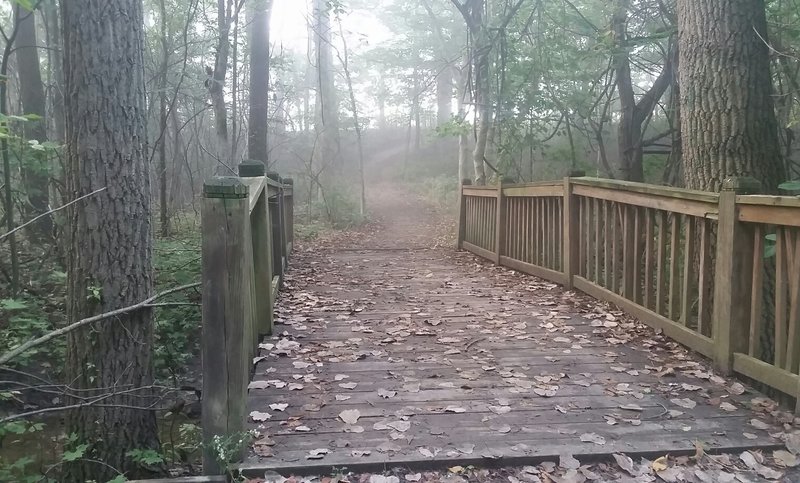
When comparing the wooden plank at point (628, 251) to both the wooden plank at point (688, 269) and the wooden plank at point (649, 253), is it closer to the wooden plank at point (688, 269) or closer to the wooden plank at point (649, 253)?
the wooden plank at point (649, 253)

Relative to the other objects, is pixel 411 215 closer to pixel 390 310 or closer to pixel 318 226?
pixel 318 226

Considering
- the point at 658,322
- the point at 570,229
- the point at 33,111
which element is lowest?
the point at 658,322

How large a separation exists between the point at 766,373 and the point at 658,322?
1.23m

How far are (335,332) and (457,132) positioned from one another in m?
7.86

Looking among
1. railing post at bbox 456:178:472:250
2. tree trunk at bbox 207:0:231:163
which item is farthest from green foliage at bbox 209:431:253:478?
tree trunk at bbox 207:0:231:163

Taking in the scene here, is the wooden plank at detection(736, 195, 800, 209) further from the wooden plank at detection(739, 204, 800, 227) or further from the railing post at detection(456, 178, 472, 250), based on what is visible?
the railing post at detection(456, 178, 472, 250)

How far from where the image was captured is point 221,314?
275 cm

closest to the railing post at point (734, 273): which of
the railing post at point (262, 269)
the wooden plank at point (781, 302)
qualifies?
the wooden plank at point (781, 302)

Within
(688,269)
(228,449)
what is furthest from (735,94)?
(228,449)

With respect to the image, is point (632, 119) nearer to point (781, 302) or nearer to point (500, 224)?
point (500, 224)

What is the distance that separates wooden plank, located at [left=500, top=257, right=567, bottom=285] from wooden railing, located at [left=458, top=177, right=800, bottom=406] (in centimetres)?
2

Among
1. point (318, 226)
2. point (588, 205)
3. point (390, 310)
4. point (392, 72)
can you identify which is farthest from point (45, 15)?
point (392, 72)

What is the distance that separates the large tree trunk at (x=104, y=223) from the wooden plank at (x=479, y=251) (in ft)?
21.1

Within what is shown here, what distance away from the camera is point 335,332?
4926mm
